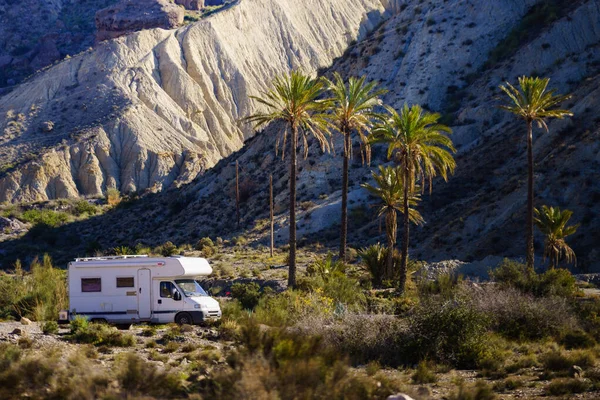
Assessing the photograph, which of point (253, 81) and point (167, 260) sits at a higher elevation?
point (253, 81)

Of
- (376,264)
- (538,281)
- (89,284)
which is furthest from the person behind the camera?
(376,264)

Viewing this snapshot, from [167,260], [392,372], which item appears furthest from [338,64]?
[392,372]

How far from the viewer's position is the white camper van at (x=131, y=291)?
25422 mm

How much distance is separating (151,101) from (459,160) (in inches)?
2290

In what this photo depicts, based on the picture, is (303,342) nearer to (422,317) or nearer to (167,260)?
(422,317)

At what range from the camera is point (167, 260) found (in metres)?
25.6

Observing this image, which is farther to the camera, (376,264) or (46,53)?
(46,53)

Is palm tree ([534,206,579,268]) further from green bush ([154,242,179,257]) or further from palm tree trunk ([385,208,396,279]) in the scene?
green bush ([154,242,179,257])

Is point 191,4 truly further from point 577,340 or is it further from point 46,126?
→ point 577,340

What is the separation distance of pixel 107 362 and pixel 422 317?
8346 millimetres

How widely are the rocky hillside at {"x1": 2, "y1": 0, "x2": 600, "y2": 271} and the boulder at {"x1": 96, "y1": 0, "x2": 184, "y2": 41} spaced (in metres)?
58.5

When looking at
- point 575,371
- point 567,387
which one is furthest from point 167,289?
point 567,387

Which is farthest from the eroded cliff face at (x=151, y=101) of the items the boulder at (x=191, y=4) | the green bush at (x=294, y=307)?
the green bush at (x=294, y=307)

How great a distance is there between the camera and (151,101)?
106 meters
